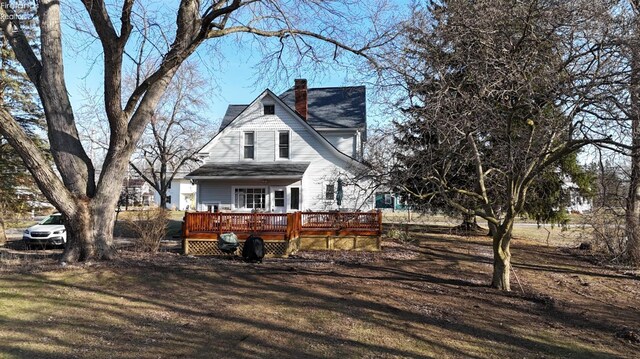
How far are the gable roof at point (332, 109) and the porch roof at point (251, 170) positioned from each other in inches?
128

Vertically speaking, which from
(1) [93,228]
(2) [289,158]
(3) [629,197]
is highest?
(2) [289,158]

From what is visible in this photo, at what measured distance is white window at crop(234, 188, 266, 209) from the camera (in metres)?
22.8

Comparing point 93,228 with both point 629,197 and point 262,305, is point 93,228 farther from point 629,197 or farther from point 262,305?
point 629,197

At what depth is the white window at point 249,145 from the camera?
2356 centimetres

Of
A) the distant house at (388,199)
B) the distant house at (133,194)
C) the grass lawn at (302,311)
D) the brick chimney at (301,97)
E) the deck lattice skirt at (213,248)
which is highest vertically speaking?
the brick chimney at (301,97)

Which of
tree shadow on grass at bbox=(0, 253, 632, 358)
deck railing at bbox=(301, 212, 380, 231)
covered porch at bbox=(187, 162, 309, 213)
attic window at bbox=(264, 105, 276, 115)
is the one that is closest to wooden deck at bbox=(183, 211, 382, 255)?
deck railing at bbox=(301, 212, 380, 231)

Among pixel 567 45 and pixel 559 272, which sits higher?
pixel 567 45

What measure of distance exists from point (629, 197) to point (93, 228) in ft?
49.3

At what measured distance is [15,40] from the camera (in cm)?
1041

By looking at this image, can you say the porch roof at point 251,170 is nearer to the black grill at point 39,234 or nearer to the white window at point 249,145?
the white window at point 249,145

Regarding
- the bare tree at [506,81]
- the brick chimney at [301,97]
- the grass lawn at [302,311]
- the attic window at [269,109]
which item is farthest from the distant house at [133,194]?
the bare tree at [506,81]

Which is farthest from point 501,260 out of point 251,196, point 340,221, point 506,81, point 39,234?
point 251,196

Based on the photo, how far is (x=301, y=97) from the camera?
25.2 metres

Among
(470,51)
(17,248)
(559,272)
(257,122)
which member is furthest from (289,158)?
(470,51)
